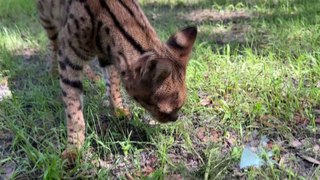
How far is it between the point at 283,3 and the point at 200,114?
407 cm

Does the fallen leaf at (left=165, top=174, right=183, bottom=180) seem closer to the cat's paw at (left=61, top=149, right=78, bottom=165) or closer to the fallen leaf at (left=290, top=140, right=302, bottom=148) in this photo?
the cat's paw at (left=61, top=149, right=78, bottom=165)

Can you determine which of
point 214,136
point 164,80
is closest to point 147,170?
point 214,136

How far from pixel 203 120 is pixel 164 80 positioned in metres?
1.24

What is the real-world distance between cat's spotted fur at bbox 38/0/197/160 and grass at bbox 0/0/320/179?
0.35 meters

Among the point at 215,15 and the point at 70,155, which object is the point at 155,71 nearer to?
the point at 70,155

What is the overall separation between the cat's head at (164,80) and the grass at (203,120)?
1.64 feet

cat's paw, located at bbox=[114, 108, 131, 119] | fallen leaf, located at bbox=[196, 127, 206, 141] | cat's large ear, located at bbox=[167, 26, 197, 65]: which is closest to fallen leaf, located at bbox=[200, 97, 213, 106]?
fallen leaf, located at bbox=[196, 127, 206, 141]

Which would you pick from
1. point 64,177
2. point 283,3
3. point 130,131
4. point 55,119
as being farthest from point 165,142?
point 283,3

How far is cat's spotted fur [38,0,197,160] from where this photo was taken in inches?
137

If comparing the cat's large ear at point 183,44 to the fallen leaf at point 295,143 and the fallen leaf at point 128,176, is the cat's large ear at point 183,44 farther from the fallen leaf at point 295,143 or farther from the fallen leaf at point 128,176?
the fallen leaf at point 295,143

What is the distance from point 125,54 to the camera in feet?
12.0

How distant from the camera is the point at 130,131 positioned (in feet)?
14.3

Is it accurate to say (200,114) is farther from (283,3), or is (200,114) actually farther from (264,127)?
(283,3)

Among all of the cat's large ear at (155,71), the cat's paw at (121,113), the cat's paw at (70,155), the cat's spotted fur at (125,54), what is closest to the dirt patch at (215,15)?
the cat's paw at (121,113)
